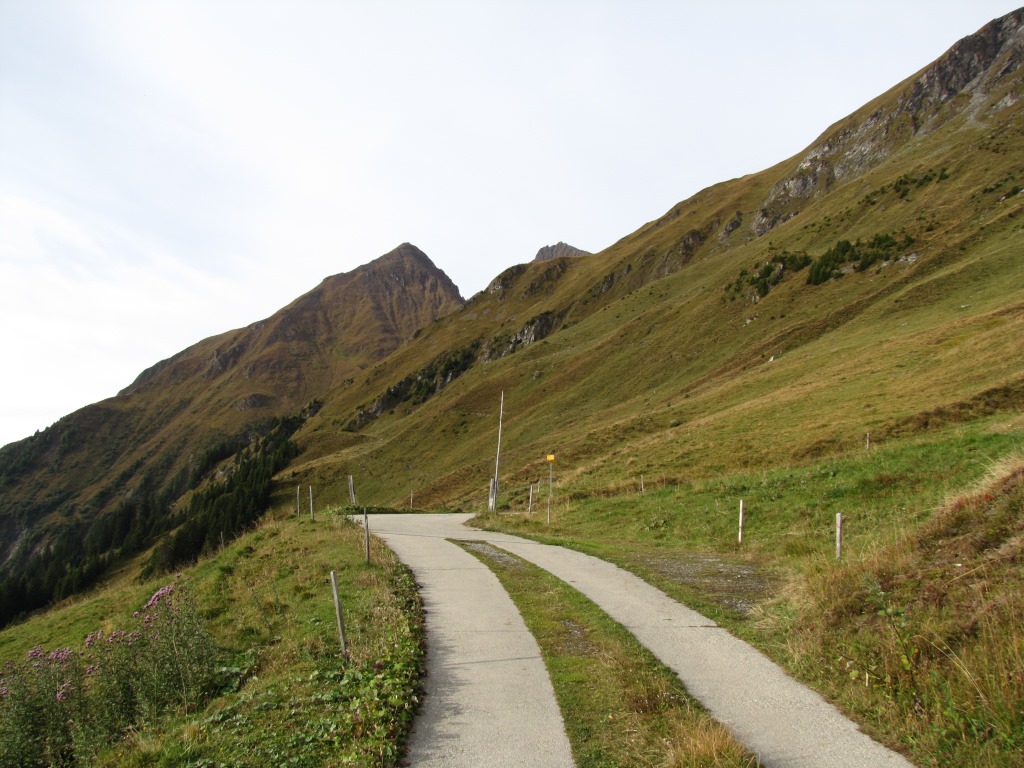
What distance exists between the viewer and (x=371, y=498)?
76.4 meters

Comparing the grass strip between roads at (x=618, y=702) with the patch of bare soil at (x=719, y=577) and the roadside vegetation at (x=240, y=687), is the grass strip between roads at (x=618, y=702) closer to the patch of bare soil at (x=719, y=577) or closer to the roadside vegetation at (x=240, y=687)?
the roadside vegetation at (x=240, y=687)

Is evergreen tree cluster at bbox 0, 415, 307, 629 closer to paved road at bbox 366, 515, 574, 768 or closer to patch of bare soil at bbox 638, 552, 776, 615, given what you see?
patch of bare soil at bbox 638, 552, 776, 615

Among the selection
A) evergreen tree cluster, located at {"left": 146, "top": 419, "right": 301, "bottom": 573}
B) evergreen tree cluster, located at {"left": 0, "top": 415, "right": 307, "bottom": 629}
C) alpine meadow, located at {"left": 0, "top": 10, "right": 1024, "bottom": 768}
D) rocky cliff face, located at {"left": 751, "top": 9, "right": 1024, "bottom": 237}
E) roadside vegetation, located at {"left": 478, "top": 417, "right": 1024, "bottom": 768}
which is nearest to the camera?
roadside vegetation, located at {"left": 478, "top": 417, "right": 1024, "bottom": 768}

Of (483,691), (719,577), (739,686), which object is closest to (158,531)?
(719,577)

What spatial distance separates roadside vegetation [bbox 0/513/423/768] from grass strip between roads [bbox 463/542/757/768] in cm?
209

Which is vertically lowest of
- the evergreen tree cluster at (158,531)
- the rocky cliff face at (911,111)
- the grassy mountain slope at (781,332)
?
the evergreen tree cluster at (158,531)

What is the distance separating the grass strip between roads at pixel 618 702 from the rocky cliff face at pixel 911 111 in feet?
436

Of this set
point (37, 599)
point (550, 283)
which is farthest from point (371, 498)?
point (550, 283)

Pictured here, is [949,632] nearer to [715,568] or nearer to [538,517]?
[715,568]

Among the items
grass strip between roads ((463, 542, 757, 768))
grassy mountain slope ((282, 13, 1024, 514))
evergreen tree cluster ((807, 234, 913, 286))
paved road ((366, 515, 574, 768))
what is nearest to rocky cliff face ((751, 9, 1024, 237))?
grassy mountain slope ((282, 13, 1024, 514))

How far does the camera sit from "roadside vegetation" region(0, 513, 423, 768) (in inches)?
282

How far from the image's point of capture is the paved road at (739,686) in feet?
20.2

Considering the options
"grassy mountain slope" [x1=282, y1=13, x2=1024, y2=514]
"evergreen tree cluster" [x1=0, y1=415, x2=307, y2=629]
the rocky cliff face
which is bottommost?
"evergreen tree cluster" [x1=0, y1=415, x2=307, y2=629]

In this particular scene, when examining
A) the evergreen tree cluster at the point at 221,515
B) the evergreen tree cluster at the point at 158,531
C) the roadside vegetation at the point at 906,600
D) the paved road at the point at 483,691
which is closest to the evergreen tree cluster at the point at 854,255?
the roadside vegetation at the point at 906,600
